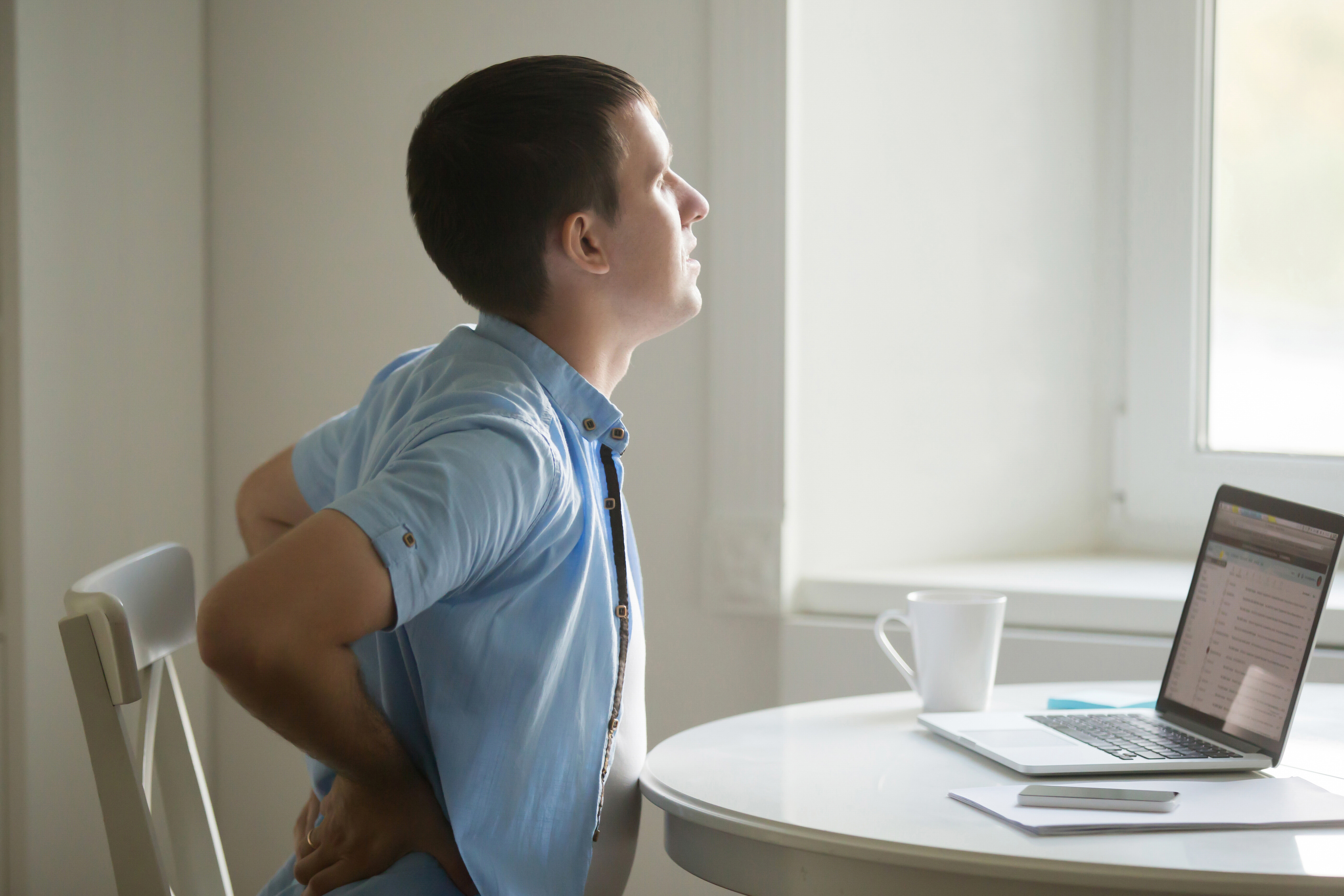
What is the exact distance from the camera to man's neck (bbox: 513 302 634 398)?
41.8 inches

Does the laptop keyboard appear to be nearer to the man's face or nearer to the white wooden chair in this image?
the man's face

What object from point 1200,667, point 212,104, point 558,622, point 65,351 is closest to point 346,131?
→ point 212,104

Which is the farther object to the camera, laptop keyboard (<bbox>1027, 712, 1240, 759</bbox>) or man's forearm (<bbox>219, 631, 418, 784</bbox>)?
laptop keyboard (<bbox>1027, 712, 1240, 759</bbox>)

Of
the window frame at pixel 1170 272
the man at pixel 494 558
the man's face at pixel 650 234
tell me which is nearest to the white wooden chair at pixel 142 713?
the man at pixel 494 558

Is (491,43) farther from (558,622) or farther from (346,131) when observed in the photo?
(558,622)

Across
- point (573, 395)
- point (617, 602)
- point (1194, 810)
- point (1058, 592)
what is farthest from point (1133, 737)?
point (1058, 592)

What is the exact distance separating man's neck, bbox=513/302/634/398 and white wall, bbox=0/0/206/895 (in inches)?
46.4

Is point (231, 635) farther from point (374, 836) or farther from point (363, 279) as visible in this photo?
point (363, 279)

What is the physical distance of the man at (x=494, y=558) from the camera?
77cm

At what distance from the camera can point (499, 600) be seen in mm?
894

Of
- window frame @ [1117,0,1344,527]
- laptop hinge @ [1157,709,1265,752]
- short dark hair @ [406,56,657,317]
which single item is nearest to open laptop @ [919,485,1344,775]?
laptop hinge @ [1157,709,1265,752]

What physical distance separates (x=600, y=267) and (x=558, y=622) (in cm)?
33

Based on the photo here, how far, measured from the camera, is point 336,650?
2.58ft

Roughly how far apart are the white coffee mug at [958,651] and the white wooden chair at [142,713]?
2.22ft
